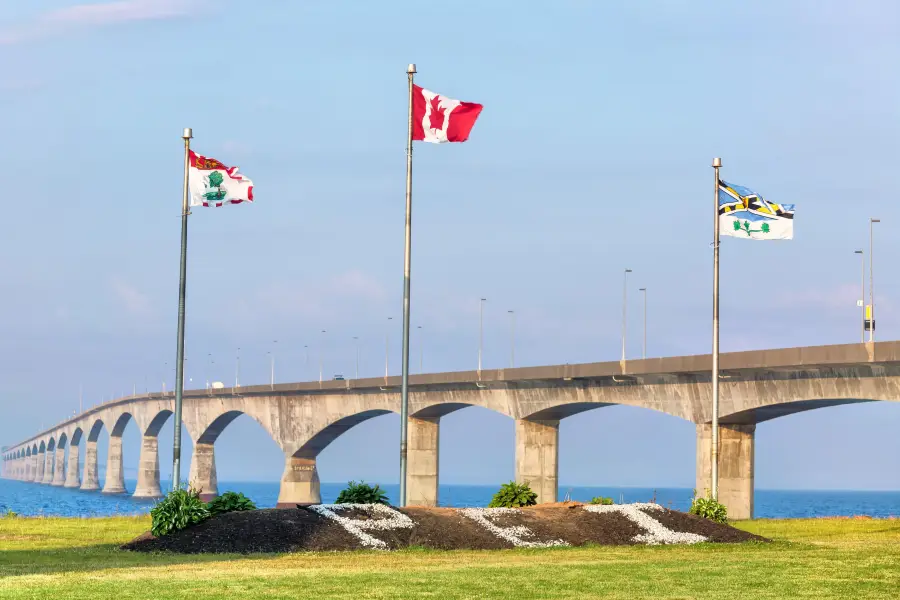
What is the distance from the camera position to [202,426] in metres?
135

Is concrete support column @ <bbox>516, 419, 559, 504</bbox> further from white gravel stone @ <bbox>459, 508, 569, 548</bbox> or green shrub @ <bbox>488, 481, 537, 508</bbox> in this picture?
white gravel stone @ <bbox>459, 508, 569, 548</bbox>

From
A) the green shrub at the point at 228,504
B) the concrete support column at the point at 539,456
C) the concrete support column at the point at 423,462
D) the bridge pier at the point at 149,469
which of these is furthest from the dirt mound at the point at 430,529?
the bridge pier at the point at 149,469

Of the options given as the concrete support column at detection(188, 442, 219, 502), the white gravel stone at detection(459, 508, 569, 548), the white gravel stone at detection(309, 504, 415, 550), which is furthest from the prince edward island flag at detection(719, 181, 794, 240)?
the concrete support column at detection(188, 442, 219, 502)

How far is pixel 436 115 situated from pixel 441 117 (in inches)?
6.1

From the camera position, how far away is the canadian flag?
123 ft

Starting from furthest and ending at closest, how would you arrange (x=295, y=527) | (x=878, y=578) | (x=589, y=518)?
(x=589, y=518) < (x=295, y=527) < (x=878, y=578)

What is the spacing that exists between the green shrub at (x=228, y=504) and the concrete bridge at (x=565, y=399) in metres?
29.3

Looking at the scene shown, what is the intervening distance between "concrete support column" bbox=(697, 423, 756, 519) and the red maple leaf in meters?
30.5

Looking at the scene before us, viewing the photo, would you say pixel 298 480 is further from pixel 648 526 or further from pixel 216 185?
pixel 648 526

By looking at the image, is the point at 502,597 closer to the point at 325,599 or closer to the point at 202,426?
the point at 325,599

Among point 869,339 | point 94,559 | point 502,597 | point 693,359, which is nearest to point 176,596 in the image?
point 502,597

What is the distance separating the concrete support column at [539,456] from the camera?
7781cm

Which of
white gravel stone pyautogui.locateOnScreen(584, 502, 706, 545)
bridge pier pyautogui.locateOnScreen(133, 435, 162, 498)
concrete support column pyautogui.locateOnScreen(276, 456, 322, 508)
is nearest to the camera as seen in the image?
white gravel stone pyautogui.locateOnScreen(584, 502, 706, 545)

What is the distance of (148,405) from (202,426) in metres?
23.5
